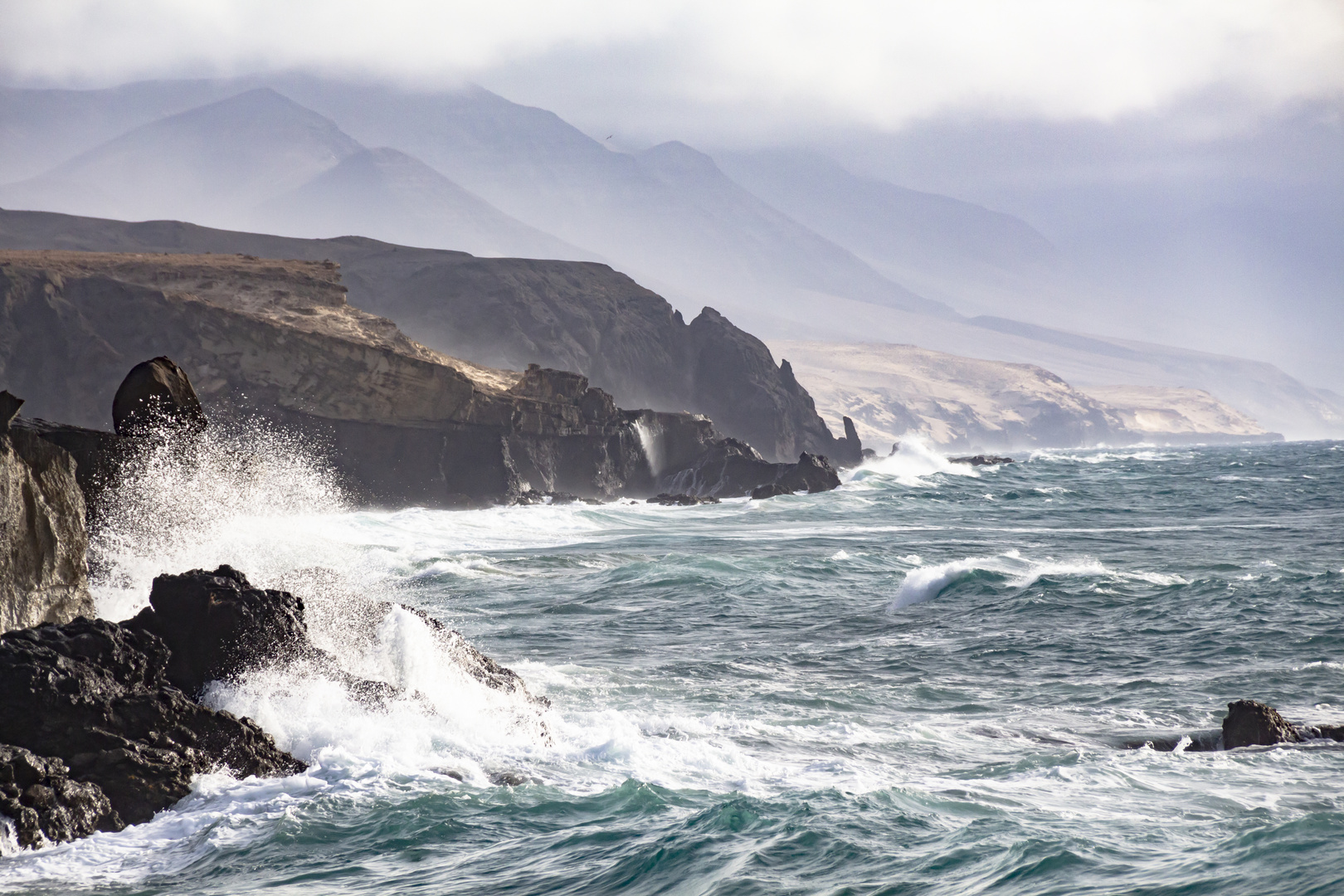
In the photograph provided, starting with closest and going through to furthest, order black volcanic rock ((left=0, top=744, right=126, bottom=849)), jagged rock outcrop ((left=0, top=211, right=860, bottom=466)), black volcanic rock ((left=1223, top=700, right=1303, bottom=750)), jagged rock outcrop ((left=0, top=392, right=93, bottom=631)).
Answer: black volcanic rock ((left=0, top=744, right=126, bottom=849)) < jagged rock outcrop ((left=0, top=392, right=93, bottom=631)) < black volcanic rock ((left=1223, top=700, right=1303, bottom=750)) < jagged rock outcrop ((left=0, top=211, right=860, bottom=466))

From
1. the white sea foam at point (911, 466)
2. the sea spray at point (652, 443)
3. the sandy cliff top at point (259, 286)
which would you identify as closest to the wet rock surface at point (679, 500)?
the sea spray at point (652, 443)

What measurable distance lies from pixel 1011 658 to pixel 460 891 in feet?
35.0

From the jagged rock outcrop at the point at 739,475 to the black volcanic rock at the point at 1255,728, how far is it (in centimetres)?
4508

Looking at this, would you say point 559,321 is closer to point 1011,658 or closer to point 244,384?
point 244,384

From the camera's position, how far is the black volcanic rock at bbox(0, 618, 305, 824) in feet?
25.3

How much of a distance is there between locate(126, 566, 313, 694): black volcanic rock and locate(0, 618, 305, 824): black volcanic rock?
1.58ft

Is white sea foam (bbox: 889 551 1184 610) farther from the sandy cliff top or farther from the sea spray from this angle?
the sea spray

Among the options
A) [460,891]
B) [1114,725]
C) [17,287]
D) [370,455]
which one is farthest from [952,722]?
[17,287]

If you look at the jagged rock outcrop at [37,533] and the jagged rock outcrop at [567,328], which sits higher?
the jagged rock outcrop at [567,328]

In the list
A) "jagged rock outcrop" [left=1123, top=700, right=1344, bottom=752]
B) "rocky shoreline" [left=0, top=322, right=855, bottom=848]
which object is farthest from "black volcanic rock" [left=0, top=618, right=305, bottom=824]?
"jagged rock outcrop" [left=1123, top=700, right=1344, bottom=752]

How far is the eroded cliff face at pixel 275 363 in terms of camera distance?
45188 millimetres

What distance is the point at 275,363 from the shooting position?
148 feet

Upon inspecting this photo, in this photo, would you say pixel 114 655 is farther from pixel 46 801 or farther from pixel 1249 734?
pixel 1249 734

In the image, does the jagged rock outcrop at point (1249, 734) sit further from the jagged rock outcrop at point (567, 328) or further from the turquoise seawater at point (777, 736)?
the jagged rock outcrop at point (567, 328)
